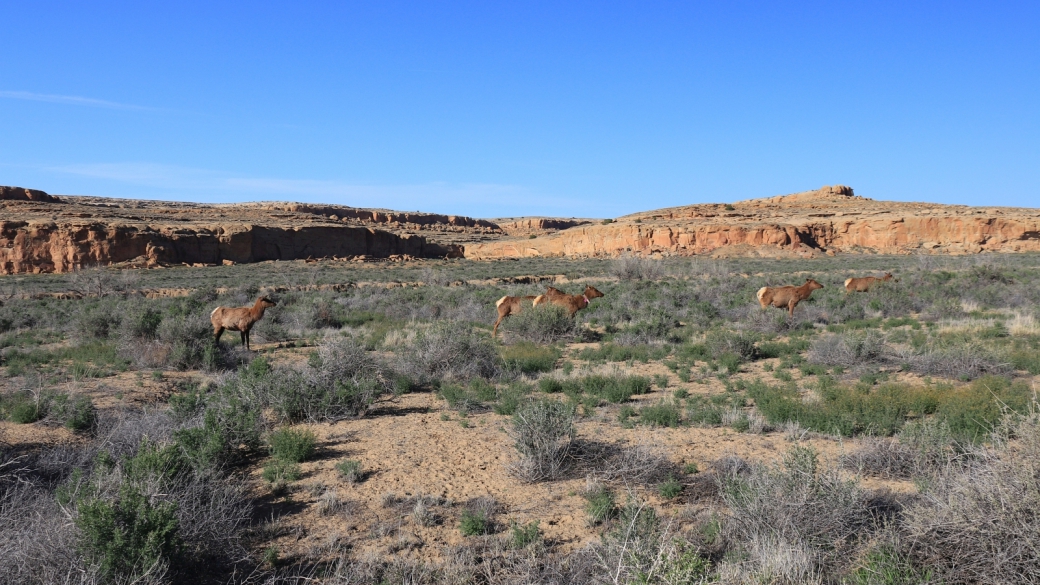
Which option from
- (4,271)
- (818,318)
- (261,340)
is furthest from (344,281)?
(4,271)

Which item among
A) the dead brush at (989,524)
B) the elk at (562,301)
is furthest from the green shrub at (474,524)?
the elk at (562,301)

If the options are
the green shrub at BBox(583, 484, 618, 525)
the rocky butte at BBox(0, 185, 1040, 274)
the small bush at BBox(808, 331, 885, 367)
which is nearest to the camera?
the green shrub at BBox(583, 484, 618, 525)

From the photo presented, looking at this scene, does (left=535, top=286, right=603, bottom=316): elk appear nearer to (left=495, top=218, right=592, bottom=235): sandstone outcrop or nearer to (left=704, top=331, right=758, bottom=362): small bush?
(left=704, top=331, right=758, bottom=362): small bush

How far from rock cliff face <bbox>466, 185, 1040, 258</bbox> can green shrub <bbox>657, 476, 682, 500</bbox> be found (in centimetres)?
4743

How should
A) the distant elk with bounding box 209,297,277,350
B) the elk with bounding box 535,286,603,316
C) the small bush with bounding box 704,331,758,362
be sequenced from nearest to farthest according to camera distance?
the small bush with bounding box 704,331,758,362 → the distant elk with bounding box 209,297,277,350 → the elk with bounding box 535,286,603,316

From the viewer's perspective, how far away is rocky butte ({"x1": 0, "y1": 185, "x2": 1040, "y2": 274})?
Answer: 1965 inches

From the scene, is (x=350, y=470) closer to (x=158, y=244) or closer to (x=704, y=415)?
(x=704, y=415)

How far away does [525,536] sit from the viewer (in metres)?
5.05

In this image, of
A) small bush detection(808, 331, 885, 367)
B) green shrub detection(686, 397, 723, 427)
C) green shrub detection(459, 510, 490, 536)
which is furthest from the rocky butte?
green shrub detection(459, 510, 490, 536)

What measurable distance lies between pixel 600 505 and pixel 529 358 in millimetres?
7070

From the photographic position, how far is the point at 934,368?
1058 centimetres

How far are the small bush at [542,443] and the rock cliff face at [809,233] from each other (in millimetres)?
46735

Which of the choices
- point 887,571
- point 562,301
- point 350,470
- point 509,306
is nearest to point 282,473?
point 350,470

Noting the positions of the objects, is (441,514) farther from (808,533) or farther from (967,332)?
(967,332)
